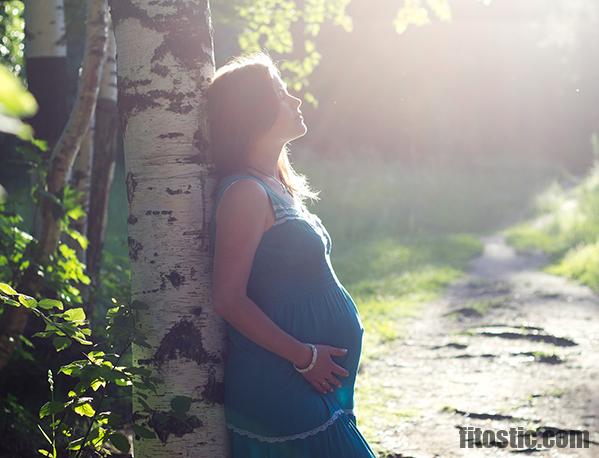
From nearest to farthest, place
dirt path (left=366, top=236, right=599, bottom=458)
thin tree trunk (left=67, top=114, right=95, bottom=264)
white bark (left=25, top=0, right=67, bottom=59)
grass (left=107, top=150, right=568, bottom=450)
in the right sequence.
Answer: dirt path (left=366, top=236, right=599, bottom=458), white bark (left=25, top=0, right=67, bottom=59), thin tree trunk (left=67, top=114, right=95, bottom=264), grass (left=107, top=150, right=568, bottom=450)

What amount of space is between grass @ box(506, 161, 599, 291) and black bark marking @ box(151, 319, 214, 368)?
7.87 m

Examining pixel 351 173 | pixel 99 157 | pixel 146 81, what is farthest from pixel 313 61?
pixel 351 173

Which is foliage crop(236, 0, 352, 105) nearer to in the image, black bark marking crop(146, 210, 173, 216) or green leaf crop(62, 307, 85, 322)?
black bark marking crop(146, 210, 173, 216)

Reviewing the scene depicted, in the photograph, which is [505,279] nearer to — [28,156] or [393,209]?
A: [28,156]

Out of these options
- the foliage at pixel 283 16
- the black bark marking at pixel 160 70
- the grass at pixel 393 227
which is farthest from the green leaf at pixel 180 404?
the foliage at pixel 283 16

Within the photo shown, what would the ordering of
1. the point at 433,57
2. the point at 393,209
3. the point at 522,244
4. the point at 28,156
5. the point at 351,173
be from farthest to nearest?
the point at 433,57
the point at 351,173
the point at 393,209
the point at 522,244
the point at 28,156

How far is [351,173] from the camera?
23.7m

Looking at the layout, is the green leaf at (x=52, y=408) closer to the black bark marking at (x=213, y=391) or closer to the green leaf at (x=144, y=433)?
the green leaf at (x=144, y=433)

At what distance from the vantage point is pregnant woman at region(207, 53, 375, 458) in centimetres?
252

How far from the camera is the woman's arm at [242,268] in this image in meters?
2.49

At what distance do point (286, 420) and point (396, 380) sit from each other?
3.98 meters

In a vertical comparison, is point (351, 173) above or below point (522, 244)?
above

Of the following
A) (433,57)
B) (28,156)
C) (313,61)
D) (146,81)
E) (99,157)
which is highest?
(433,57)

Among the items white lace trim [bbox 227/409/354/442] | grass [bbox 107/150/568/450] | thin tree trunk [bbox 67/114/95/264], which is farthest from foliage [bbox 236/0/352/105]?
white lace trim [bbox 227/409/354/442]
